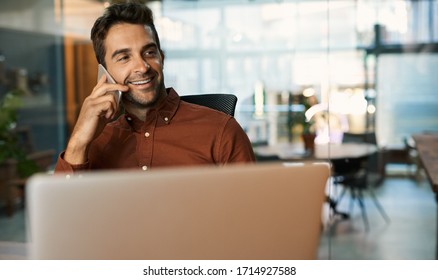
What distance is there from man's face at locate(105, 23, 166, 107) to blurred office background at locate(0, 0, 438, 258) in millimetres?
664

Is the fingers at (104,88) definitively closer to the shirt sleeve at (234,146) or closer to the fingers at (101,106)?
the fingers at (101,106)

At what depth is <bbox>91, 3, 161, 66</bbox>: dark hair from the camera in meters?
1.71

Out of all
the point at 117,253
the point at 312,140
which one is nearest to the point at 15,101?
the point at 312,140

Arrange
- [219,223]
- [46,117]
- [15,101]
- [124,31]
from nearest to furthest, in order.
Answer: [219,223] → [124,31] → [15,101] → [46,117]

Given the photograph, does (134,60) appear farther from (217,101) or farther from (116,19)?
(217,101)

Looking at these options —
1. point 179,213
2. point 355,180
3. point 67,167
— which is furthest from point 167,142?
point 355,180

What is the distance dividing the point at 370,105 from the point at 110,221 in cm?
447

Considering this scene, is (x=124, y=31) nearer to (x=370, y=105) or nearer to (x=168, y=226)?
(x=168, y=226)

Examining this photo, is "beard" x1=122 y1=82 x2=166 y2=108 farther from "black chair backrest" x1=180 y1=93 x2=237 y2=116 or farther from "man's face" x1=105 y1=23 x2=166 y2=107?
"black chair backrest" x1=180 y1=93 x2=237 y2=116

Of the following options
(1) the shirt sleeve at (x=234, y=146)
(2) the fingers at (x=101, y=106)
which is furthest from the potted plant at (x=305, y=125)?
(2) the fingers at (x=101, y=106)

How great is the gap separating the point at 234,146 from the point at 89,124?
42 centimetres

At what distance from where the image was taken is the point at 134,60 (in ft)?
5.55

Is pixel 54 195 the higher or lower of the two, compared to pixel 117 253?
higher

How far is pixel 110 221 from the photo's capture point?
0.85m
